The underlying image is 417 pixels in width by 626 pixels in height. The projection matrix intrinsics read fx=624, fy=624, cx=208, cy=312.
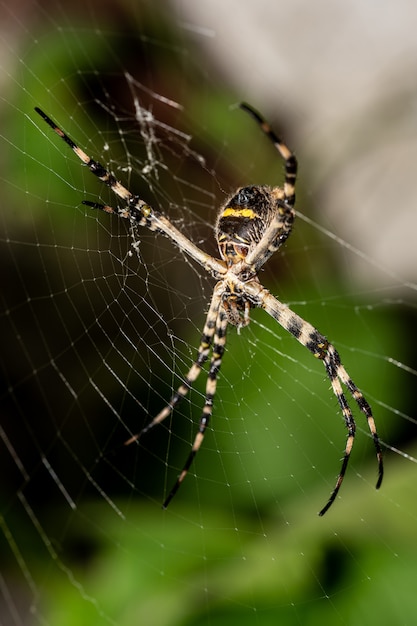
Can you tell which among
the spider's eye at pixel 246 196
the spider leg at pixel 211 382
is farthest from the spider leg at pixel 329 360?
the spider's eye at pixel 246 196

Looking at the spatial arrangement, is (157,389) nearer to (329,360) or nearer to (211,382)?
(211,382)

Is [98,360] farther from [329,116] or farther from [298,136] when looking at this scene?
[329,116]

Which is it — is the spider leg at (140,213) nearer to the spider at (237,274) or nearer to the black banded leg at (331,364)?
the spider at (237,274)

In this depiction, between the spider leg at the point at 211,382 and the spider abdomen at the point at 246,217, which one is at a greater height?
the spider abdomen at the point at 246,217

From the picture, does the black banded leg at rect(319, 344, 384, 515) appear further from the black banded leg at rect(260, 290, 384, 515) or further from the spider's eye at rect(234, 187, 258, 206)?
the spider's eye at rect(234, 187, 258, 206)

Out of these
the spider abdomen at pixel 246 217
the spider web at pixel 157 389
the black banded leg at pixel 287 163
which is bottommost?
the spider web at pixel 157 389

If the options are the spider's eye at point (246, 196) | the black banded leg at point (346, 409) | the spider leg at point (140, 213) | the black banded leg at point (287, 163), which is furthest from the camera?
the black banded leg at point (346, 409)
